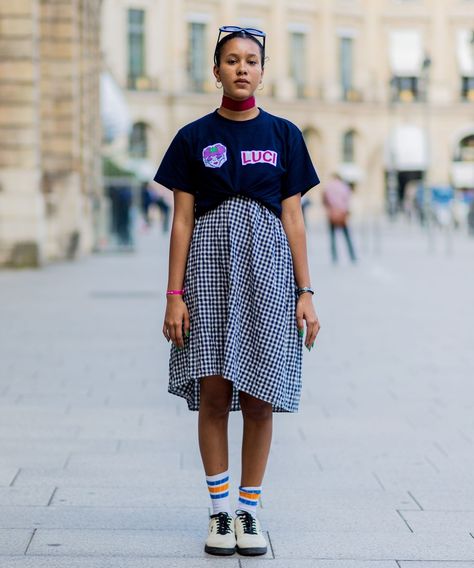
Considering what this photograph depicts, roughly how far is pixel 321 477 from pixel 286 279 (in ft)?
5.35

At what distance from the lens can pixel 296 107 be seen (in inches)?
2795

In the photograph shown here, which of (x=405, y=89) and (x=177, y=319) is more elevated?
(x=405, y=89)

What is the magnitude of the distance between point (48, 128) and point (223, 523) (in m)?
21.4

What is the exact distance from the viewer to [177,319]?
4.90 m

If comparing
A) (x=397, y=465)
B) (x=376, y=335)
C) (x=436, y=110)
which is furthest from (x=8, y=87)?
(x=436, y=110)

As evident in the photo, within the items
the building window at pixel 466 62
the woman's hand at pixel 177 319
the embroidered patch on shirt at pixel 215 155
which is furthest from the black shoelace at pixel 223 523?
the building window at pixel 466 62

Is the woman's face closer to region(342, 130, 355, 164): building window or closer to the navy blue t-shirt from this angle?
the navy blue t-shirt

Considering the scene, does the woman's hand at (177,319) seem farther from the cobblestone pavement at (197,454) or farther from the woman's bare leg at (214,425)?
the cobblestone pavement at (197,454)

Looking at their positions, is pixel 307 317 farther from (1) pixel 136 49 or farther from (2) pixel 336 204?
(1) pixel 136 49

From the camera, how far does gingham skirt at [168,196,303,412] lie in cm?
487

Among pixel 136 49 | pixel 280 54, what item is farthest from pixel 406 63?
pixel 136 49

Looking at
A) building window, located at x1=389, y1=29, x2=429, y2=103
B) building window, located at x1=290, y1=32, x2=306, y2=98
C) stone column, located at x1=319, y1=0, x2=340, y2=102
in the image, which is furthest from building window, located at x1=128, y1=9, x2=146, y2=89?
building window, located at x1=389, y1=29, x2=429, y2=103

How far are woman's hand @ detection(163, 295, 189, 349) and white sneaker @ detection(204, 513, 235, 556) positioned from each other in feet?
2.10

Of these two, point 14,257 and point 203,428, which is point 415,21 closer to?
point 14,257
